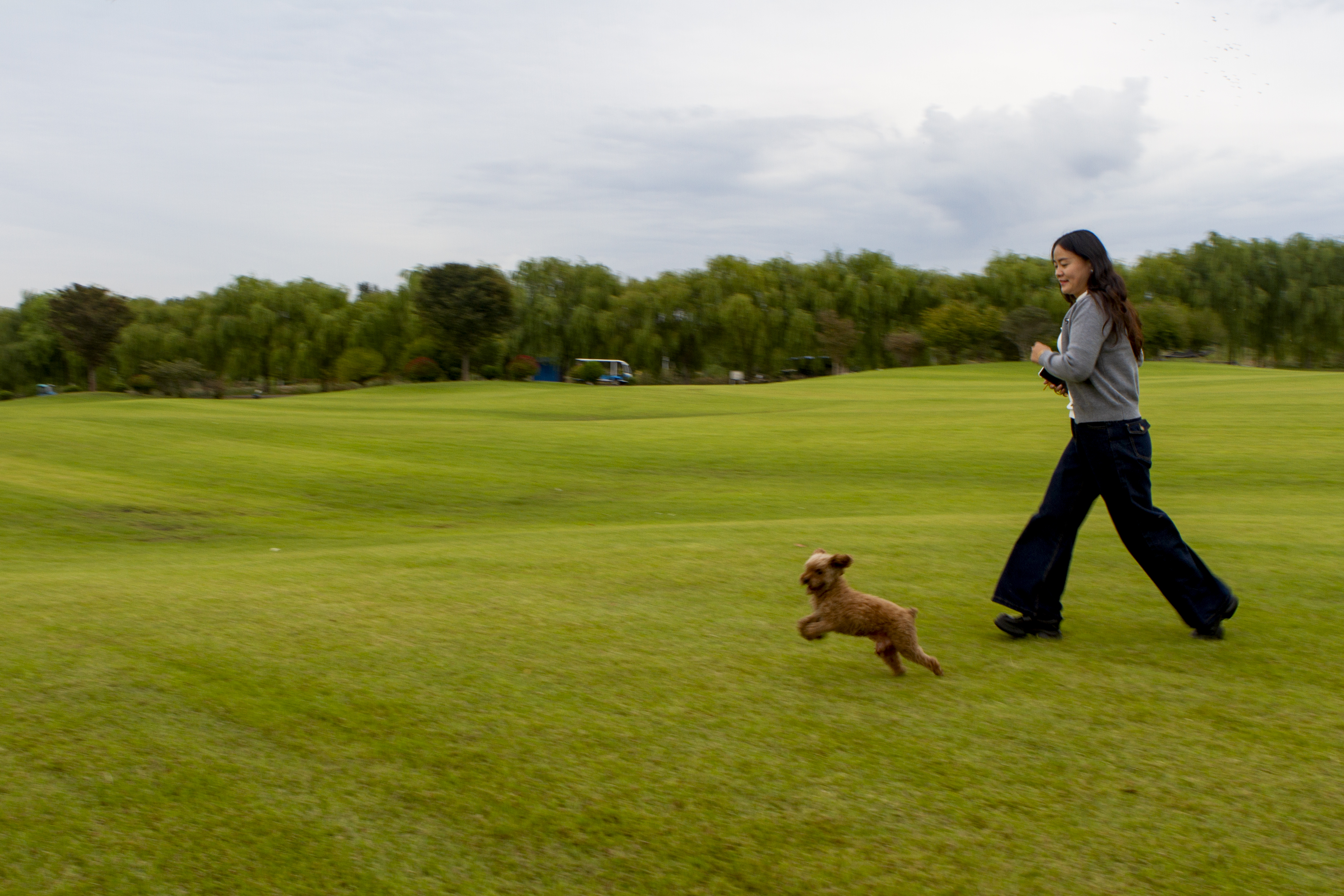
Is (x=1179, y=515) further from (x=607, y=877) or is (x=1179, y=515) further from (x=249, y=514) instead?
(x=249, y=514)

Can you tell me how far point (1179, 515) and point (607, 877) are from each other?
10639 mm

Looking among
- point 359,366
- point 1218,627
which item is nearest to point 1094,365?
point 1218,627

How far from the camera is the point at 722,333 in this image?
8556cm

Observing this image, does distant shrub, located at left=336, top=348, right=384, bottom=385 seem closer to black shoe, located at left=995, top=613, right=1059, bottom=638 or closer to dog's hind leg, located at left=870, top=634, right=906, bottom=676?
black shoe, located at left=995, top=613, right=1059, bottom=638

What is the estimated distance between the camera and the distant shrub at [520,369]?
82438 millimetres

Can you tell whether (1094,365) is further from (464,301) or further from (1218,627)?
(464,301)

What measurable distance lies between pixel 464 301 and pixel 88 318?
1135 inches

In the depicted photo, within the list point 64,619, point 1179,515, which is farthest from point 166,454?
point 1179,515

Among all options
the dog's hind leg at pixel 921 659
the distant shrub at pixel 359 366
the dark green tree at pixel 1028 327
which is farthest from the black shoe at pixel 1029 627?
the distant shrub at pixel 359 366

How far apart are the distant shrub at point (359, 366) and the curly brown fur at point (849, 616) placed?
253 feet

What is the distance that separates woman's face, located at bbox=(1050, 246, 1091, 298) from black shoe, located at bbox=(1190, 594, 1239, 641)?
199cm

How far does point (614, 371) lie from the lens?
80875 millimetres

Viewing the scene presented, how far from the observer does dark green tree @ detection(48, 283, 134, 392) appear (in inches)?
2906

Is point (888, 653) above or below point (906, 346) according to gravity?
below
